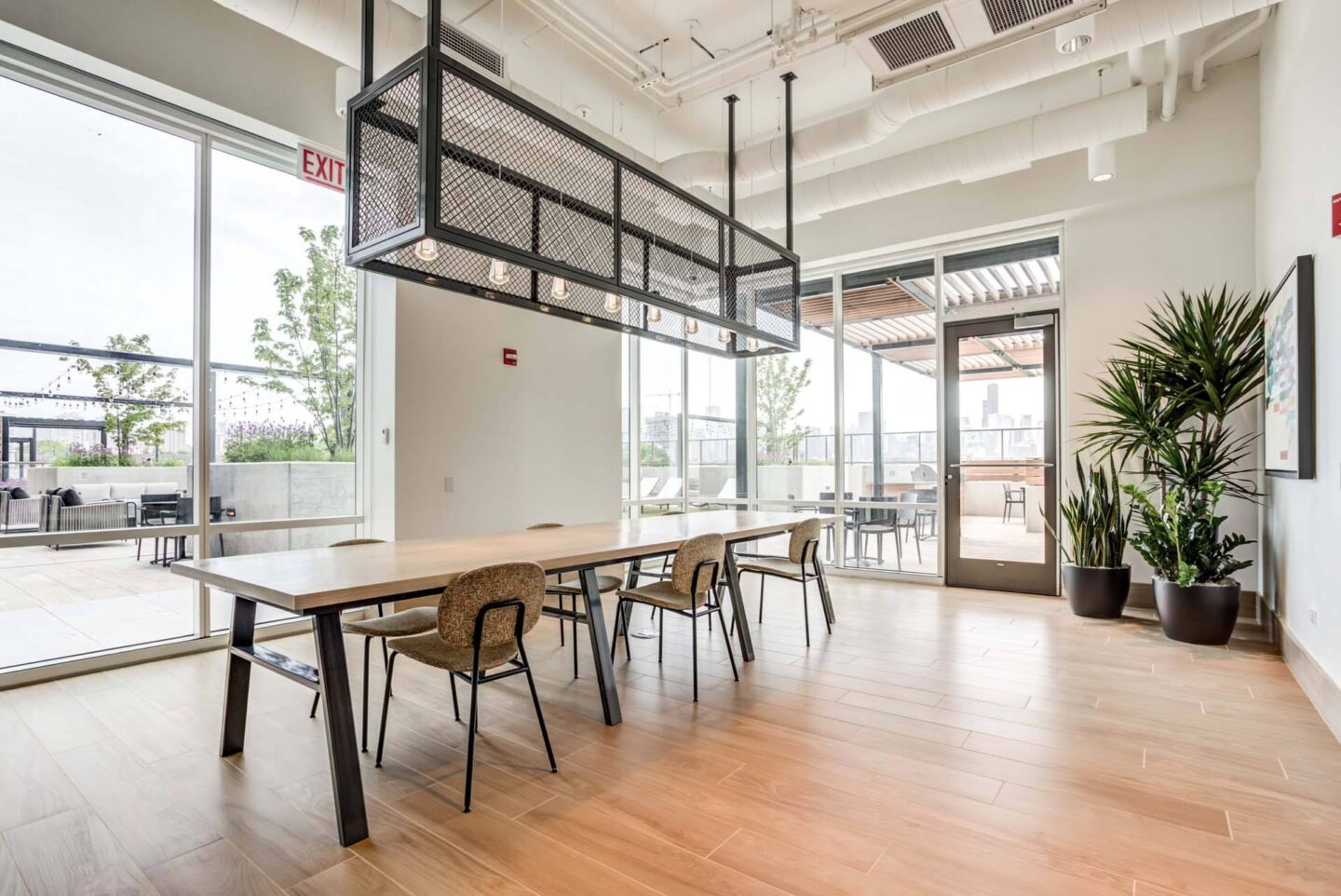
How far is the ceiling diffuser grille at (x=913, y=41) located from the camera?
130 inches

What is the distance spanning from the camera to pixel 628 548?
10.9 feet

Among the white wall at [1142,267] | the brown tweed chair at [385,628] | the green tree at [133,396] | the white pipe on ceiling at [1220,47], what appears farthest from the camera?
A: the white wall at [1142,267]

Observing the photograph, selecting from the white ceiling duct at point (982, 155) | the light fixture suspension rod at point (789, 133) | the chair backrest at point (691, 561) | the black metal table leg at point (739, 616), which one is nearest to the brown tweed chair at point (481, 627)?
the chair backrest at point (691, 561)

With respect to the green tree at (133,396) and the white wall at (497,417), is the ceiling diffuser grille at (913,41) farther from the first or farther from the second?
the green tree at (133,396)

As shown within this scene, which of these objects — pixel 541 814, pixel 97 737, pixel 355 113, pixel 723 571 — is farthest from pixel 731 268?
pixel 97 737

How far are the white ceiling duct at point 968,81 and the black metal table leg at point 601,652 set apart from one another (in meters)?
3.52

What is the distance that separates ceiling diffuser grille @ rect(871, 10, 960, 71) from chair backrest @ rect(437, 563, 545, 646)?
3043mm

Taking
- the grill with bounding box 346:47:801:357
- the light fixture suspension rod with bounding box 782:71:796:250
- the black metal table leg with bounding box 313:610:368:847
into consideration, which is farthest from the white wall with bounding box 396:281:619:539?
the black metal table leg with bounding box 313:610:368:847

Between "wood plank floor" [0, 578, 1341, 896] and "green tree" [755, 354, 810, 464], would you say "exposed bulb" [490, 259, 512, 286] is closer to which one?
"wood plank floor" [0, 578, 1341, 896]

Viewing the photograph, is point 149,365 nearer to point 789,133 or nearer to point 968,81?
point 789,133

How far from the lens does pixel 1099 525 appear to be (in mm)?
5086

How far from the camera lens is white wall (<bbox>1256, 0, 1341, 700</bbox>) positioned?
3014mm

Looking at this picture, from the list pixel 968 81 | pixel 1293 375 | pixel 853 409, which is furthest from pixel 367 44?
pixel 853 409

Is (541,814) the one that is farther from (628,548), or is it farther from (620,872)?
(628,548)
